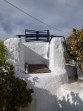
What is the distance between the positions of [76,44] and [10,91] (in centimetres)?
649

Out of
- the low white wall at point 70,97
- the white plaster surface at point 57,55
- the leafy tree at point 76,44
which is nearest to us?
the low white wall at point 70,97

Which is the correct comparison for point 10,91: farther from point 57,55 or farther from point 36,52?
point 36,52

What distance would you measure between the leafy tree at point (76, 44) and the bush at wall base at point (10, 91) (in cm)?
518

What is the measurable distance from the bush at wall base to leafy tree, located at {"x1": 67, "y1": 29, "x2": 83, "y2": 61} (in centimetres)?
518

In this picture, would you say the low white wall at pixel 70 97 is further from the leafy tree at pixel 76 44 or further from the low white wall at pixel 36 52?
the low white wall at pixel 36 52

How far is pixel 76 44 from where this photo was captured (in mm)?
14859

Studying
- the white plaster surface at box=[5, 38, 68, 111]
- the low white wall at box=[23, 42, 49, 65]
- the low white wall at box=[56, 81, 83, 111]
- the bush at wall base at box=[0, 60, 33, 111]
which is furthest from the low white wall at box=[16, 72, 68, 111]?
the low white wall at box=[23, 42, 49, 65]

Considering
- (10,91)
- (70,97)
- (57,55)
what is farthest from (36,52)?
(10,91)

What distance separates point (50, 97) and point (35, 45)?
5549 millimetres

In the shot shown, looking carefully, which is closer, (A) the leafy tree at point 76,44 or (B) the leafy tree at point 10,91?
(B) the leafy tree at point 10,91

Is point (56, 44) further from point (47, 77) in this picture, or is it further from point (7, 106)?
point (7, 106)

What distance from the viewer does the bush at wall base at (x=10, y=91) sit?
31.9 ft

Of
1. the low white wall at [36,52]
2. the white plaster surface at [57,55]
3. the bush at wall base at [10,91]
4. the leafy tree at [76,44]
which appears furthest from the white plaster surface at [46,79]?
the bush at wall base at [10,91]

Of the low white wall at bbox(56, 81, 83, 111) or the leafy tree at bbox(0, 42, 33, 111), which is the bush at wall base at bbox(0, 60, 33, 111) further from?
Answer: the low white wall at bbox(56, 81, 83, 111)
